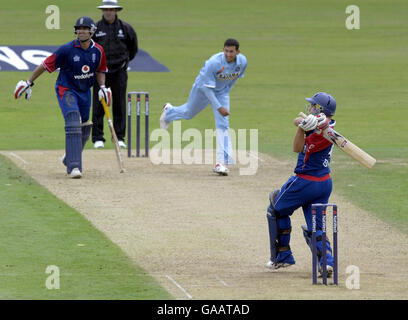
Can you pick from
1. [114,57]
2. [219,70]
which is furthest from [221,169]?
[114,57]

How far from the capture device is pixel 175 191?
43.5 ft

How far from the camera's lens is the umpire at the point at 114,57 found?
56.2ft

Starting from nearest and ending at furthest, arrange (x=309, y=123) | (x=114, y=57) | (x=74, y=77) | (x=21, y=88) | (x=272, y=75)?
(x=309, y=123) → (x=74, y=77) → (x=21, y=88) → (x=114, y=57) → (x=272, y=75)

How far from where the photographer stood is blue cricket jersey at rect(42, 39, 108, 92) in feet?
45.8

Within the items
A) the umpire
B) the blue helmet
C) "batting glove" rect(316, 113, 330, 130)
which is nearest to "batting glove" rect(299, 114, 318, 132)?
"batting glove" rect(316, 113, 330, 130)

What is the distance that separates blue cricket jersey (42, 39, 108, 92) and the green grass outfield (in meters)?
1.45

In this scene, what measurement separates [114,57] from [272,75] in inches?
463

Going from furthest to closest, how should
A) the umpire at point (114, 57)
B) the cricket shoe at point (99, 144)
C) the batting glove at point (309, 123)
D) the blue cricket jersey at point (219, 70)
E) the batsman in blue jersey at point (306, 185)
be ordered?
1. the cricket shoe at point (99, 144)
2. the umpire at point (114, 57)
3. the blue cricket jersey at point (219, 70)
4. the batsman in blue jersey at point (306, 185)
5. the batting glove at point (309, 123)

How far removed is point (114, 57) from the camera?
679 inches

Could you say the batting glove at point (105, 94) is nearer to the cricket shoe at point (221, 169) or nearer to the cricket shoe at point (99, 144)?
the cricket shoe at point (221, 169)

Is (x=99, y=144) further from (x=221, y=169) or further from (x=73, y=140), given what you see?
(x=221, y=169)

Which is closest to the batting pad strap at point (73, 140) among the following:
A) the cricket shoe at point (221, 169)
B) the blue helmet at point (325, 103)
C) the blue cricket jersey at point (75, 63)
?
the blue cricket jersey at point (75, 63)

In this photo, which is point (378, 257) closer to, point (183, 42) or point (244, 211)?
point (244, 211)

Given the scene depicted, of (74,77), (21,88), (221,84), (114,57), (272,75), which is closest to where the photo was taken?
(74,77)
